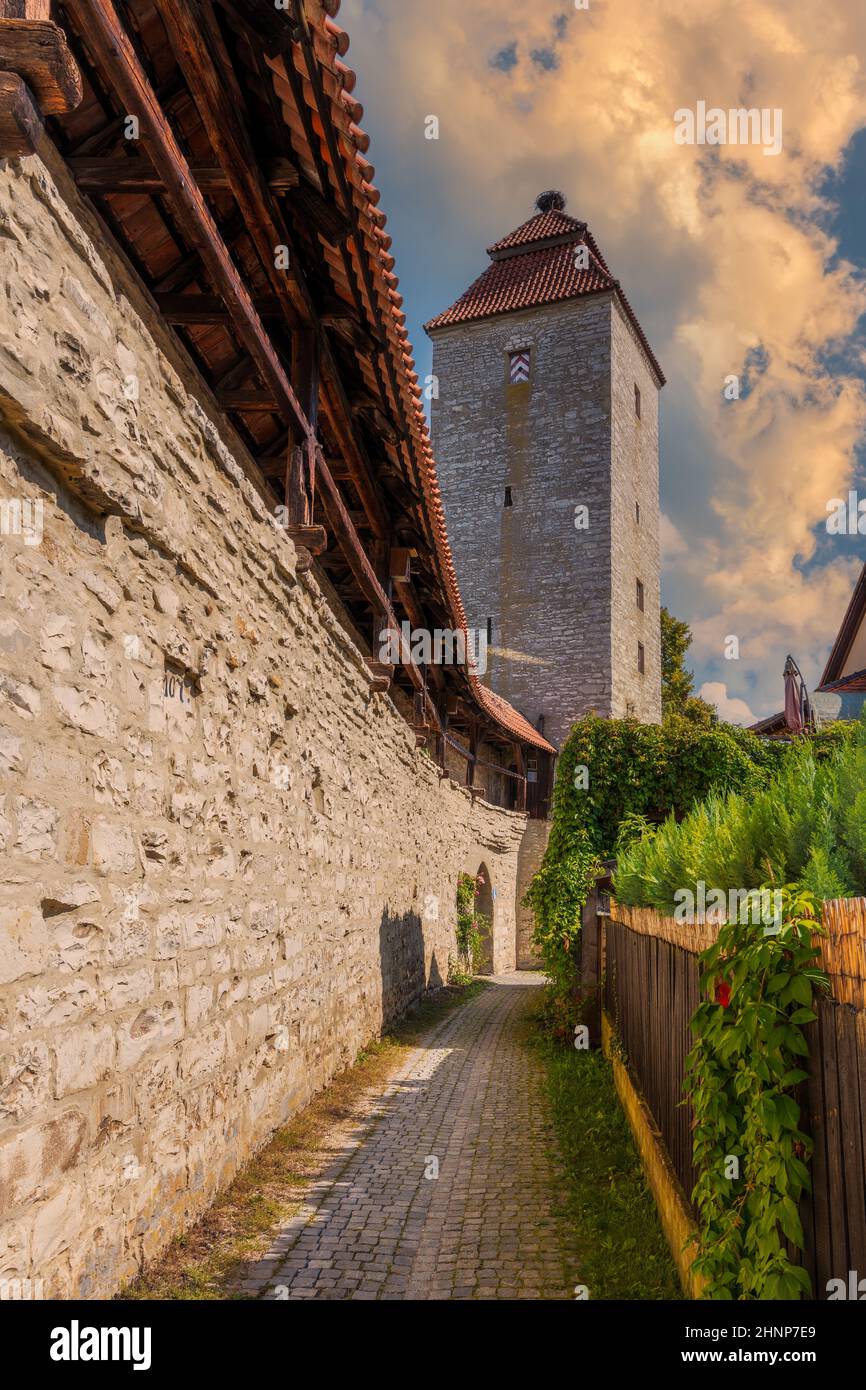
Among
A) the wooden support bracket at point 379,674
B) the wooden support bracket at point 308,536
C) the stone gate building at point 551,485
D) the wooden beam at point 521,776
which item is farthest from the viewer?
the stone gate building at point 551,485

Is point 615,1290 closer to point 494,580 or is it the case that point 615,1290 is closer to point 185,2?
point 185,2

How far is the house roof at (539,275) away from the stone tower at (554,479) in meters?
0.05

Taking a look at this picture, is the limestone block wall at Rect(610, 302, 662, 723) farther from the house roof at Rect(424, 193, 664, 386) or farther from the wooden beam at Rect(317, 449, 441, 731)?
the wooden beam at Rect(317, 449, 441, 731)

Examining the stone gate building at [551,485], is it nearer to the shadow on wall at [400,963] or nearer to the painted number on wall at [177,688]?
the shadow on wall at [400,963]

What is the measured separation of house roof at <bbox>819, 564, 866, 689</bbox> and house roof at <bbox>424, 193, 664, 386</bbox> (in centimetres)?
912

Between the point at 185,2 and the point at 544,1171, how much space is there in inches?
225

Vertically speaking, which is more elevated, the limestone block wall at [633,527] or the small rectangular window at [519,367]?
the small rectangular window at [519,367]

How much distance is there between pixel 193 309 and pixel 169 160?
795mm

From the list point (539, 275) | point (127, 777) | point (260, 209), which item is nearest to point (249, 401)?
point (260, 209)

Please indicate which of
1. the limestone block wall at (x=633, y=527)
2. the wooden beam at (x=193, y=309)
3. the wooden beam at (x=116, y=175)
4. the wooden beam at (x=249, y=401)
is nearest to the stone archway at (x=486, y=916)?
the limestone block wall at (x=633, y=527)

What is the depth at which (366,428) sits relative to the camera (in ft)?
22.5

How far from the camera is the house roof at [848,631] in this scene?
67.8 ft
